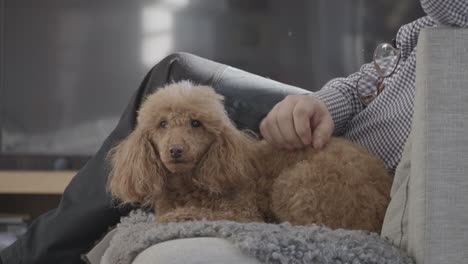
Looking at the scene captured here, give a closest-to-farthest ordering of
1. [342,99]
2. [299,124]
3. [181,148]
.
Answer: [181,148] → [299,124] → [342,99]

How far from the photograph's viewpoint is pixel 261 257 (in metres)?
0.70

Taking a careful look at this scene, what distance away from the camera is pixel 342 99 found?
119cm

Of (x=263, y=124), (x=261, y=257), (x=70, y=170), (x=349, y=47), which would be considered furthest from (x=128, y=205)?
(x=349, y=47)

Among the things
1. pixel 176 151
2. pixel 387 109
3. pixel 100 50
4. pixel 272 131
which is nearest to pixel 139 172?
pixel 176 151

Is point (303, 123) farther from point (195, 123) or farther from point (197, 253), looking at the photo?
point (197, 253)

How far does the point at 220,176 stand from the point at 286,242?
0.24 metres

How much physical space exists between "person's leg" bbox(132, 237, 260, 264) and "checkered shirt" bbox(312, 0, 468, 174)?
424mm

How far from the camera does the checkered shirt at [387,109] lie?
1029mm

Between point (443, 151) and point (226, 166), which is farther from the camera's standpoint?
point (226, 166)

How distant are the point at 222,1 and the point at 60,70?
2.76ft

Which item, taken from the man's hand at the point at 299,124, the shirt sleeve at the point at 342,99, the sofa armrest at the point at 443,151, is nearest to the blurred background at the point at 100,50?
→ the shirt sleeve at the point at 342,99

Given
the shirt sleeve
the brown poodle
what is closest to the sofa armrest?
the brown poodle

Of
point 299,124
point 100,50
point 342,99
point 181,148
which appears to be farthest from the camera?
point 100,50

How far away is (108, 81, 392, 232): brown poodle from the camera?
3.02ft
